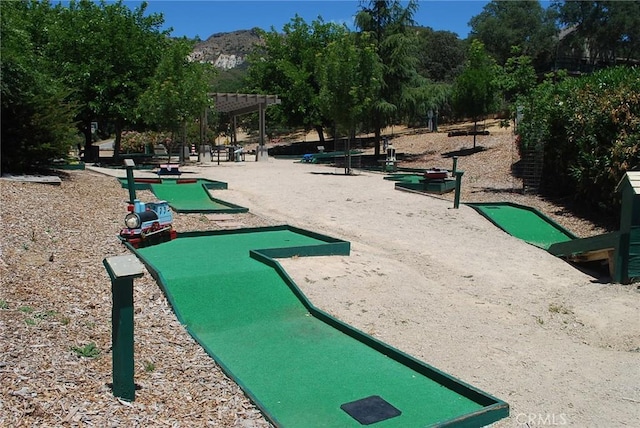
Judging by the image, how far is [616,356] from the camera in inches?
243

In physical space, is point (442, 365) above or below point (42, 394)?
below

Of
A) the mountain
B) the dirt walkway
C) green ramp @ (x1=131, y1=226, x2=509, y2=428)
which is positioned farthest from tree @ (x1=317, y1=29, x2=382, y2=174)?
the mountain

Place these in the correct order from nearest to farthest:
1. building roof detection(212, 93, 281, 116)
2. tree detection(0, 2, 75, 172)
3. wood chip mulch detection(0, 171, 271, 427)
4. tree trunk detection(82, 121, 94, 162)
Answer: wood chip mulch detection(0, 171, 271, 427)
tree detection(0, 2, 75, 172)
tree trunk detection(82, 121, 94, 162)
building roof detection(212, 93, 281, 116)

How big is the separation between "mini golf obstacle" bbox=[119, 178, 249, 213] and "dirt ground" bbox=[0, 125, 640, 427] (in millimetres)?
560

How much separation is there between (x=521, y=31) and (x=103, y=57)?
3481 centimetres

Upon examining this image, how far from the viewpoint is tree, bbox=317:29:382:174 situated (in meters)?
22.1

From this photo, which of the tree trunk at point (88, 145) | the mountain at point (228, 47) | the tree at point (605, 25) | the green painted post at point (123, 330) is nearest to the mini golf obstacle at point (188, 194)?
the green painted post at point (123, 330)

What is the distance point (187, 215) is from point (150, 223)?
3.08 meters

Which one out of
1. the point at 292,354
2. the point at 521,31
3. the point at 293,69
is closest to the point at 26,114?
the point at 292,354

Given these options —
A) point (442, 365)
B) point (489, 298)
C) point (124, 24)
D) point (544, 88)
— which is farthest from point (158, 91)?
point (442, 365)

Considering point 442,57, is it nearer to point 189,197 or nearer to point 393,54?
point 393,54

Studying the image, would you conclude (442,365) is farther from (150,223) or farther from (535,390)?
(150,223)

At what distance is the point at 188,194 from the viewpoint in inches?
582

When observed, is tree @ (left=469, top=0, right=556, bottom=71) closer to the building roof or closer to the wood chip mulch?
the building roof
